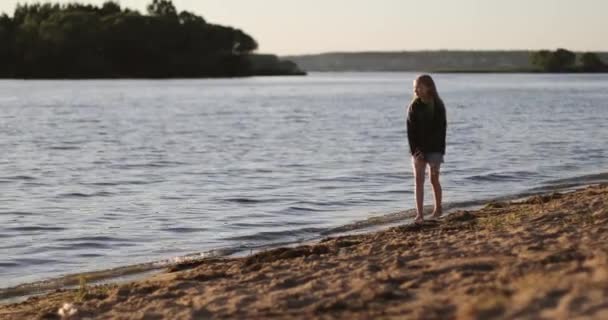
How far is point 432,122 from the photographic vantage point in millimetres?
12398

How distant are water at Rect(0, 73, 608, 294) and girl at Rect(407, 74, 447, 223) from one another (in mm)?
2287

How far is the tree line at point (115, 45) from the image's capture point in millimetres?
134125

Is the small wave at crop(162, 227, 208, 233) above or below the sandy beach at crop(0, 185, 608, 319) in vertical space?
below

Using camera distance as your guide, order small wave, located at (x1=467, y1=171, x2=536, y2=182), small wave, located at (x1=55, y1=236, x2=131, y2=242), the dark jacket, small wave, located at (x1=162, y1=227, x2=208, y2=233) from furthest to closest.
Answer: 1. small wave, located at (x1=467, y1=171, x2=536, y2=182)
2. small wave, located at (x1=162, y1=227, x2=208, y2=233)
3. small wave, located at (x1=55, y1=236, x2=131, y2=242)
4. the dark jacket

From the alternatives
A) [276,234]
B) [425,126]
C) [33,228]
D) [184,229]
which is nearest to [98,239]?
[184,229]

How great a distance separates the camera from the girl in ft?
40.1

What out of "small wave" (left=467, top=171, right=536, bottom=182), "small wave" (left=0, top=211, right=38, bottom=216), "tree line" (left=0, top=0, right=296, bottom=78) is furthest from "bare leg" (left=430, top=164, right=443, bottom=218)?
"tree line" (left=0, top=0, right=296, bottom=78)

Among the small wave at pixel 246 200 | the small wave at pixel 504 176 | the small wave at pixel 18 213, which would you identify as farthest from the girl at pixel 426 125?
the small wave at pixel 504 176

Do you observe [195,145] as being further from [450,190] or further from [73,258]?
[73,258]

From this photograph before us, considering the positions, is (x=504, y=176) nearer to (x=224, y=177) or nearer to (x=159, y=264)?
(x=224, y=177)

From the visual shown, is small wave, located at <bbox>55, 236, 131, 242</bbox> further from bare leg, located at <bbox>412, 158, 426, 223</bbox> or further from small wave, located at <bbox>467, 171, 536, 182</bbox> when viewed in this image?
small wave, located at <bbox>467, 171, 536, 182</bbox>

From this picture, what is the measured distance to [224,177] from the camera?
22672mm

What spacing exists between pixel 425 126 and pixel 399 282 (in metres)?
4.53

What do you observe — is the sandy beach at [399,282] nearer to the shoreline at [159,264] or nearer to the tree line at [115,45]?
the shoreline at [159,264]
